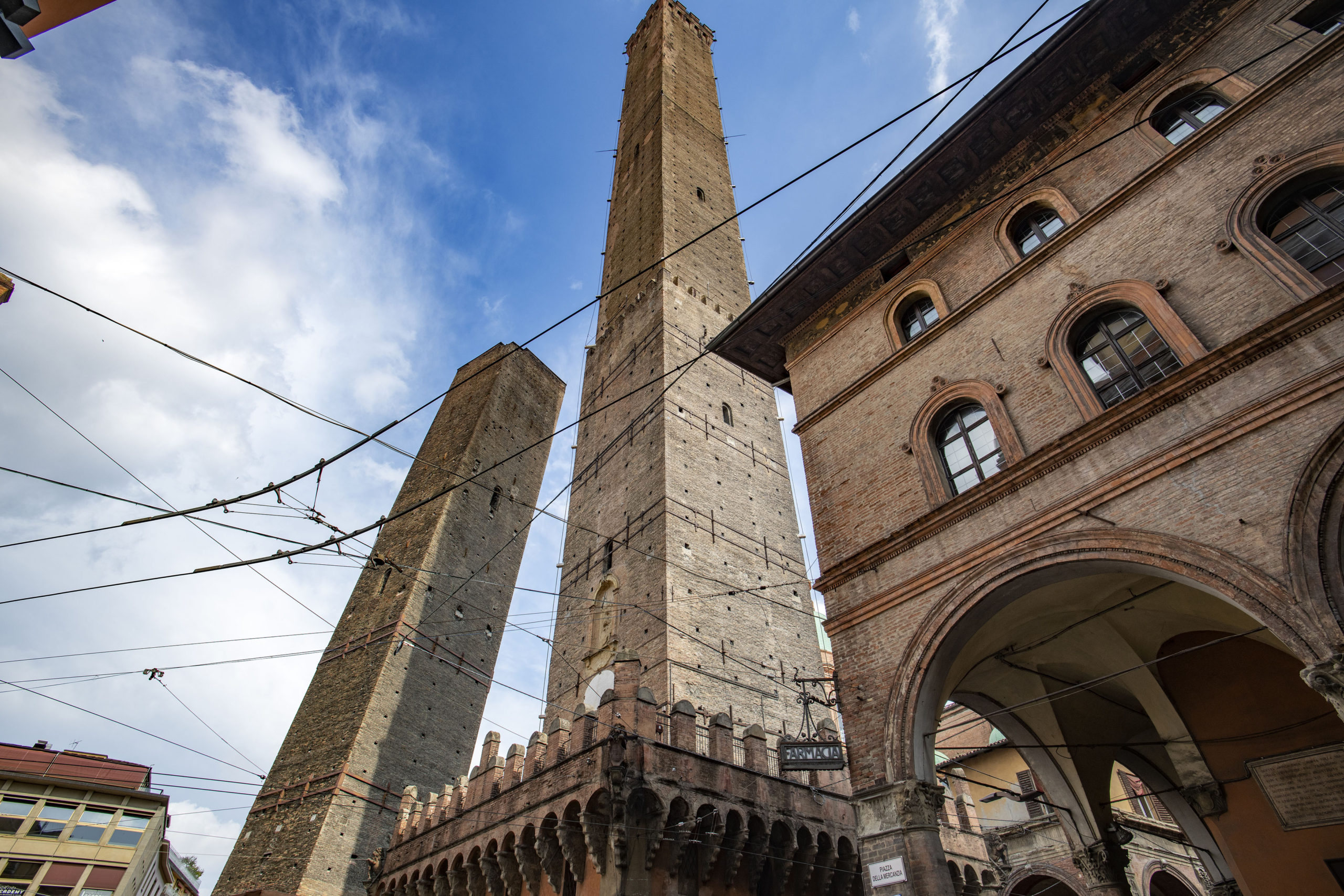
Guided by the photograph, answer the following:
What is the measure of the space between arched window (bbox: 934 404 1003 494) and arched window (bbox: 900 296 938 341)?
169 cm

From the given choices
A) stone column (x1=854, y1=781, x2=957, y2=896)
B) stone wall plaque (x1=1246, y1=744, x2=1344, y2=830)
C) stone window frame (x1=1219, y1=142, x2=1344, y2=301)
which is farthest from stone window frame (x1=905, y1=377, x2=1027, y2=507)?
stone wall plaque (x1=1246, y1=744, x2=1344, y2=830)

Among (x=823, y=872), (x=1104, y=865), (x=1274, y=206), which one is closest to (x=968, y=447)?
(x=1274, y=206)

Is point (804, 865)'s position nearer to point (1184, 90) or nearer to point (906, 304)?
point (906, 304)

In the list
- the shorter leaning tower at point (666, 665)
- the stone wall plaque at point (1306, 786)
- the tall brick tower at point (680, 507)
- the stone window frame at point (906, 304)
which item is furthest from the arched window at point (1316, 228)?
the tall brick tower at point (680, 507)

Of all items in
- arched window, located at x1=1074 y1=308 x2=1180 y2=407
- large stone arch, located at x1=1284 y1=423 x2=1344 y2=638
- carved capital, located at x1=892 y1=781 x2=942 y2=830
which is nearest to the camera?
large stone arch, located at x1=1284 y1=423 x2=1344 y2=638

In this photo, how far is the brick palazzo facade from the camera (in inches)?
231

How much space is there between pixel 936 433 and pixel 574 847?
769 cm

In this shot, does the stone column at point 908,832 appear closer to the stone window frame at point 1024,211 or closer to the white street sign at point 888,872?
the white street sign at point 888,872

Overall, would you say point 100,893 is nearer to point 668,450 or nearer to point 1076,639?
point 668,450

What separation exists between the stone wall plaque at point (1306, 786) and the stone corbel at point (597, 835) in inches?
319

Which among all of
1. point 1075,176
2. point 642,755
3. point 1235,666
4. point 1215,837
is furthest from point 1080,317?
point 642,755

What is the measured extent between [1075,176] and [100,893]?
93.0ft

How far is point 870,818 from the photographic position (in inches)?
276

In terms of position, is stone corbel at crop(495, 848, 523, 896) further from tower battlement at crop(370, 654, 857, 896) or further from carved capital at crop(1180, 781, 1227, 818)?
carved capital at crop(1180, 781, 1227, 818)
